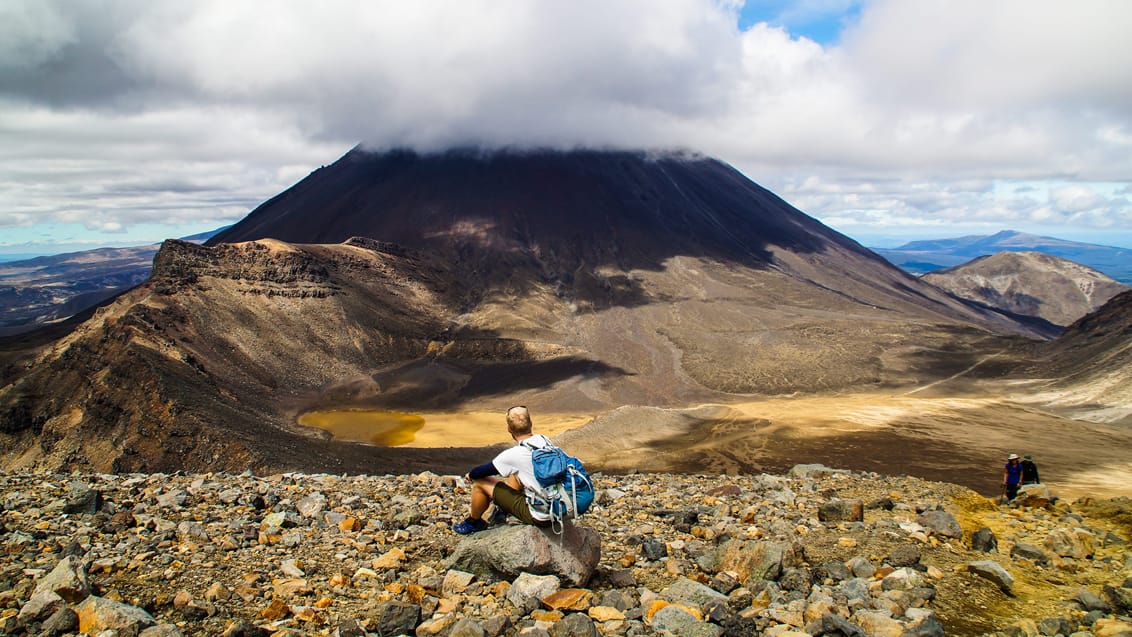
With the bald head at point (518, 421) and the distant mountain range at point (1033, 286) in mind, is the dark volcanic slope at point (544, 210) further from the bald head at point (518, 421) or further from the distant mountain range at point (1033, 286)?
the bald head at point (518, 421)

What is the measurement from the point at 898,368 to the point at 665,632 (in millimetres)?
60126

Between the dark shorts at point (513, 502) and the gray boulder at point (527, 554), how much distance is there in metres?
0.08

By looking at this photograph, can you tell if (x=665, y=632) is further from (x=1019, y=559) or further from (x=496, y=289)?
(x=496, y=289)

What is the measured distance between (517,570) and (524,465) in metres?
0.95

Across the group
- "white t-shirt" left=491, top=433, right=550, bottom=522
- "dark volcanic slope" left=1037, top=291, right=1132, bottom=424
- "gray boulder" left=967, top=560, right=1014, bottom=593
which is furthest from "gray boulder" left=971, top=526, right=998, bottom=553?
"dark volcanic slope" left=1037, top=291, right=1132, bottom=424

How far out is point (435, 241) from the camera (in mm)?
91062

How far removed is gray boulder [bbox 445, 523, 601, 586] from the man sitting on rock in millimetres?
163

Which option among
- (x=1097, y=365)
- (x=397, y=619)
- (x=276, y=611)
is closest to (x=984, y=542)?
(x=397, y=619)

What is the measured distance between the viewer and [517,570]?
20.8 feet

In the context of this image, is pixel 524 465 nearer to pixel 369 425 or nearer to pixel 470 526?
pixel 470 526

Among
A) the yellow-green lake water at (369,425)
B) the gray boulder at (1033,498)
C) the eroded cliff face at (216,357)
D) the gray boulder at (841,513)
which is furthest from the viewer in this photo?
the yellow-green lake water at (369,425)

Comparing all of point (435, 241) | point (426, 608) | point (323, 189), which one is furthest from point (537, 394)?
point (323, 189)

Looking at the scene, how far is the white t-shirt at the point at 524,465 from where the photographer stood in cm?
639

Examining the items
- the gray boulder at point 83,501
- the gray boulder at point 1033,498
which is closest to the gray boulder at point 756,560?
the gray boulder at point 1033,498
